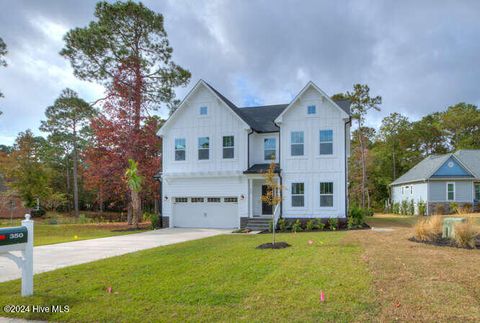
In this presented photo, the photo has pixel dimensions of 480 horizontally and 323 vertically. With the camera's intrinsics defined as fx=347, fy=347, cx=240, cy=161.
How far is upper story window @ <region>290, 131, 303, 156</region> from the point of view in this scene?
62.4ft

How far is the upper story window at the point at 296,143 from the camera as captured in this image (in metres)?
19.0

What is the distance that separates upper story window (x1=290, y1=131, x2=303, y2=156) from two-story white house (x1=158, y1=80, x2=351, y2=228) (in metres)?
0.05

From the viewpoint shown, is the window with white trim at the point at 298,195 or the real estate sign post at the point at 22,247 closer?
the real estate sign post at the point at 22,247

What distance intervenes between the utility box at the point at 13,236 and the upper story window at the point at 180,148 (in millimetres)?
14699

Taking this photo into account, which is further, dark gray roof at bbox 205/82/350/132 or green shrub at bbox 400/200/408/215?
green shrub at bbox 400/200/408/215

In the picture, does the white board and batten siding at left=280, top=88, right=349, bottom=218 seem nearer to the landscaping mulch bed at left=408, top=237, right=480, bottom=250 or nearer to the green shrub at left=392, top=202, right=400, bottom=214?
the landscaping mulch bed at left=408, top=237, right=480, bottom=250

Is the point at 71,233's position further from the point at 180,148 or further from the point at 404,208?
the point at 404,208

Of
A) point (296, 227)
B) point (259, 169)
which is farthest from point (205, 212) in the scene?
point (296, 227)

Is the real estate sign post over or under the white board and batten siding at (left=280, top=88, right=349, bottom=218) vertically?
under

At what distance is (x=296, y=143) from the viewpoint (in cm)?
1911

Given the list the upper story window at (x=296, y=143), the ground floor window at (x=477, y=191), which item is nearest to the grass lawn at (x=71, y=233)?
the upper story window at (x=296, y=143)

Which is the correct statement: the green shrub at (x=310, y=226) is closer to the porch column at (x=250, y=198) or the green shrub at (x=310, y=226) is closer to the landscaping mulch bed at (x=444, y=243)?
the porch column at (x=250, y=198)

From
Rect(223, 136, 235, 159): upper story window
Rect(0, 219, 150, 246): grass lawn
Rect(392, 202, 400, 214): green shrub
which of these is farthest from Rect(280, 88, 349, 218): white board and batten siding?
Rect(392, 202, 400, 214): green shrub

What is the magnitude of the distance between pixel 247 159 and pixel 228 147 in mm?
1336
